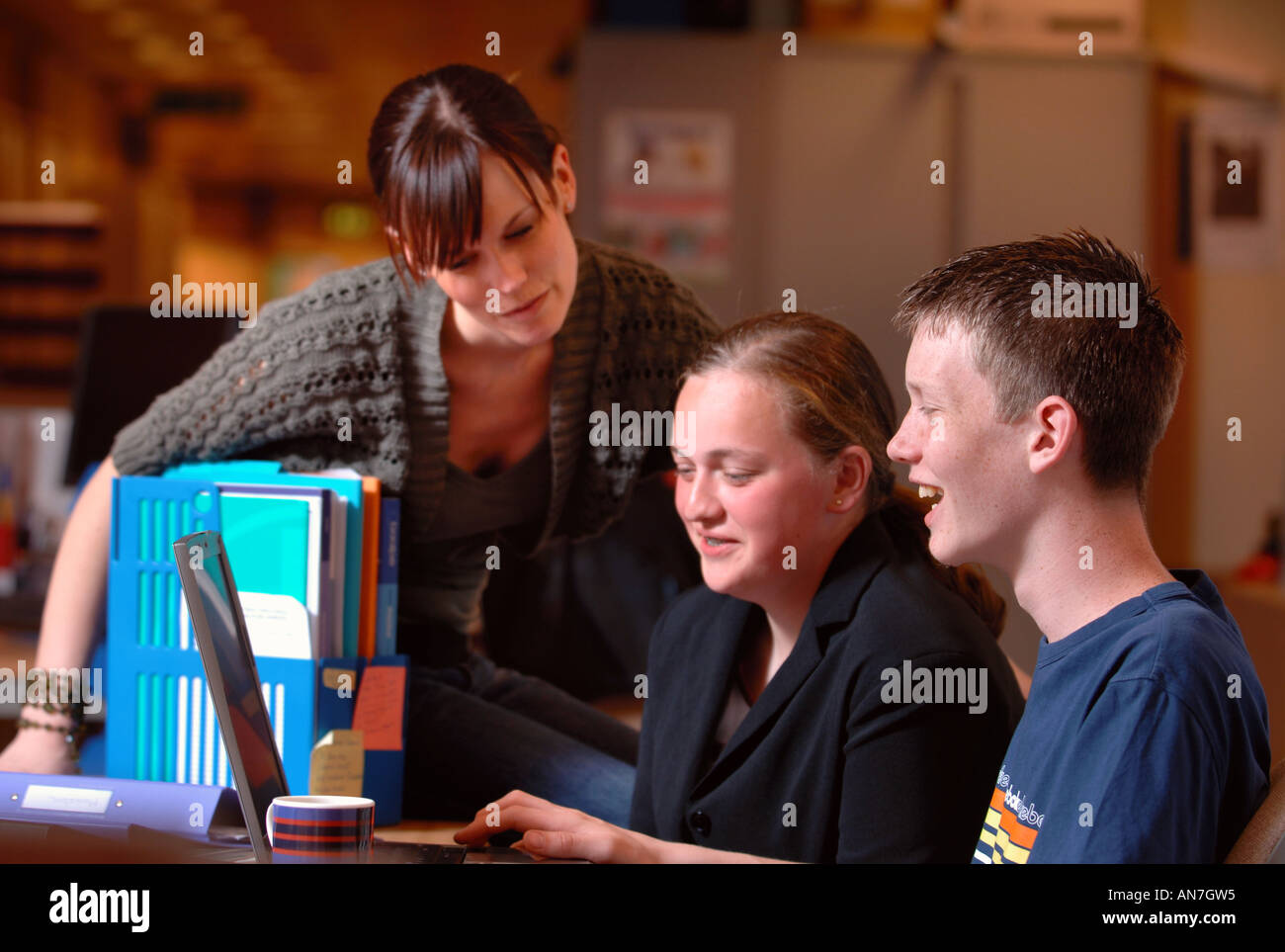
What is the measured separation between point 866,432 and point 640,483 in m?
0.49

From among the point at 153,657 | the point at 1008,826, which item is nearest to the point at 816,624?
the point at 1008,826

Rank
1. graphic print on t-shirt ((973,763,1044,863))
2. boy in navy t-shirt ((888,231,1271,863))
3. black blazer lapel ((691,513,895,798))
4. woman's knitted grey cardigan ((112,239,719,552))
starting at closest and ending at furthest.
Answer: boy in navy t-shirt ((888,231,1271,863)) < graphic print on t-shirt ((973,763,1044,863)) < black blazer lapel ((691,513,895,798)) < woman's knitted grey cardigan ((112,239,719,552))

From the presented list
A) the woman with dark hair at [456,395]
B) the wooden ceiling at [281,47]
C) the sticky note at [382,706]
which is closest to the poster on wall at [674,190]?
the wooden ceiling at [281,47]

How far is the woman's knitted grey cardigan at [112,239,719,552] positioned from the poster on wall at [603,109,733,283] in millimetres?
1579

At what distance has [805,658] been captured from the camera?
1151mm

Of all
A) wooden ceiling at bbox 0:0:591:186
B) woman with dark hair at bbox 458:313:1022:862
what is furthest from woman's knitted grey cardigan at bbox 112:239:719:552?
wooden ceiling at bbox 0:0:591:186

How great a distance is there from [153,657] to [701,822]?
0.61 m

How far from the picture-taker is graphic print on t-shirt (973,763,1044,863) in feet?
2.87

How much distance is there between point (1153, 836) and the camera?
2.51 feet

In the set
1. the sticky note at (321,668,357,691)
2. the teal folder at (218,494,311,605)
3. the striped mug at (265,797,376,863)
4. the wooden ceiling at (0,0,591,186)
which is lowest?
the striped mug at (265,797,376,863)

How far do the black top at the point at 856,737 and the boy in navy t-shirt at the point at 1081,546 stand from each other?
0.12 meters

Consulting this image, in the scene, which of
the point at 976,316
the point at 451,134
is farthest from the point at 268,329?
the point at 976,316

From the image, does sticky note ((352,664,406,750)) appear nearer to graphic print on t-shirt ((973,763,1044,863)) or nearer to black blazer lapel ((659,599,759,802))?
black blazer lapel ((659,599,759,802))
